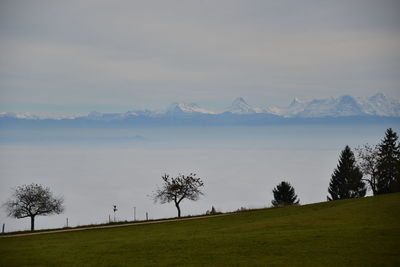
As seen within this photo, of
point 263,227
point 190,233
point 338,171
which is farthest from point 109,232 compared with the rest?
point 338,171

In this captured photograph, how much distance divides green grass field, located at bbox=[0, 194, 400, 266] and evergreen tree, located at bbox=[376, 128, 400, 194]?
5052cm

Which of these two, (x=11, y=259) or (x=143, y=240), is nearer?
(x=11, y=259)

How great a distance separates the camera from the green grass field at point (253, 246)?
29469 millimetres

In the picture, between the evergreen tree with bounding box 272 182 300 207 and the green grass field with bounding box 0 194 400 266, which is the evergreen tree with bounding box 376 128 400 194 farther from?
the green grass field with bounding box 0 194 400 266

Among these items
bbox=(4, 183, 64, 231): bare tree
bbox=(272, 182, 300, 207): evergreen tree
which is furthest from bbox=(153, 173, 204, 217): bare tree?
bbox=(272, 182, 300, 207): evergreen tree

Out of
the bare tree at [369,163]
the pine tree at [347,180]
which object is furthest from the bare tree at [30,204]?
the pine tree at [347,180]

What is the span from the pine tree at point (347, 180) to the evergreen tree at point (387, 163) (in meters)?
7.13

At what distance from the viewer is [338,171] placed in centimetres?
10994

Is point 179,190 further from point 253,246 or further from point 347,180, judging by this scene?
point 347,180

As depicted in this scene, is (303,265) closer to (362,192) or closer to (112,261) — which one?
(112,261)

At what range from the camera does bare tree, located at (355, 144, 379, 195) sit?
325ft

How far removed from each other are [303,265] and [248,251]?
16.7ft

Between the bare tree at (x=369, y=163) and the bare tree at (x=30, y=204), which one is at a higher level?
Answer: the bare tree at (x=369, y=163)

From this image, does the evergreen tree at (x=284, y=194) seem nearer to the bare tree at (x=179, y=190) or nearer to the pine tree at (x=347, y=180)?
the pine tree at (x=347, y=180)
